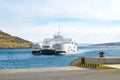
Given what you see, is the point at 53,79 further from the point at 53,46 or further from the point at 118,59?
the point at 53,46

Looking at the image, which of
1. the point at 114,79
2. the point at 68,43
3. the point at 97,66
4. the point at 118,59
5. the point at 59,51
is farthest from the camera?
the point at 68,43

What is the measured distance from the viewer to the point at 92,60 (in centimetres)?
2292

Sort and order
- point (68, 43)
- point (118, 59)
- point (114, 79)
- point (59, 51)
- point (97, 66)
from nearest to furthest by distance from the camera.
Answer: point (114, 79) < point (97, 66) < point (118, 59) < point (59, 51) < point (68, 43)

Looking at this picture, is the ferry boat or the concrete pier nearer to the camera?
the concrete pier

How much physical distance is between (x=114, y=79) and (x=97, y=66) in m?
6.78

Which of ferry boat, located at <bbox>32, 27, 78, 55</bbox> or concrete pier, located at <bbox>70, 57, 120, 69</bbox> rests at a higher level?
ferry boat, located at <bbox>32, 27, 78, 55</bbox>

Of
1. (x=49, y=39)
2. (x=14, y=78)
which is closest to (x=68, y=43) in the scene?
(x=49, y=39)

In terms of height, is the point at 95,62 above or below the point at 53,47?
below

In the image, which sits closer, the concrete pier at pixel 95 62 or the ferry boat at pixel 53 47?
the concrete pier at pixel 95 62

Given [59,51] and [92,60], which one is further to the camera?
[59,51]

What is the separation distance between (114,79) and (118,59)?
9277mm

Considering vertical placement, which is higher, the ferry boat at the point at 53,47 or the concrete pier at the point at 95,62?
the ferry boat at the point at 53,47

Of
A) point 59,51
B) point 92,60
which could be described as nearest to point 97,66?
point 92,60

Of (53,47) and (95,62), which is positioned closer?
(95,62)
